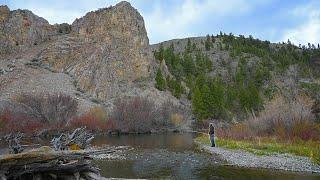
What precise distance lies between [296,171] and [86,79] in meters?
95.8

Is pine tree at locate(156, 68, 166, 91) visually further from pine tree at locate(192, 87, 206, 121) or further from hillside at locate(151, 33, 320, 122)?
pine tree at locate(192, 87, 206, 121)

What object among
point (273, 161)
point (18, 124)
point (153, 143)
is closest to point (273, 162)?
point (273, 161)

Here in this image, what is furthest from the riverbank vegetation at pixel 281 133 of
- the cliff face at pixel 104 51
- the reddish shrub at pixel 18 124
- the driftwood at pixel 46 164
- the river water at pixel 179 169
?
the cliff face at pixel 104 51

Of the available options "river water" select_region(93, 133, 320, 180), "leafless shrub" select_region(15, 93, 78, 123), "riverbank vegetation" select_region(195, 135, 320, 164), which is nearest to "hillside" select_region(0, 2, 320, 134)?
"leafless shrub" select_region(15, 93, 78, 123)

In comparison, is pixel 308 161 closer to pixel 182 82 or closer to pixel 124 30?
pixel 124 30

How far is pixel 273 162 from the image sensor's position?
31.3 metres

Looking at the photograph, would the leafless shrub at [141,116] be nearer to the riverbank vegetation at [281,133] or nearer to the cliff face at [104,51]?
the cliff face at [104,51]

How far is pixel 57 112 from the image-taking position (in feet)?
272

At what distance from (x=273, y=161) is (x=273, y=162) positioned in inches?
21.5

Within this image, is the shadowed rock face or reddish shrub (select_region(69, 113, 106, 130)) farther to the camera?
the shadowed rock face

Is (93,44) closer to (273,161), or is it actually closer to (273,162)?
(273,161)

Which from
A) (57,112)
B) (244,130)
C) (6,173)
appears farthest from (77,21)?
(6,173)

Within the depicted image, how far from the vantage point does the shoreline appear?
28.3 m

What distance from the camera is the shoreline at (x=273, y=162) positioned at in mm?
28281
